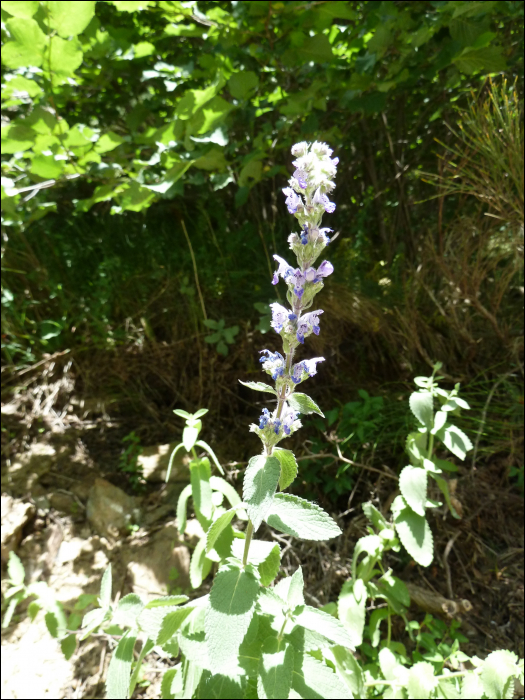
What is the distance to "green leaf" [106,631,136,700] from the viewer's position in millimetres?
1004

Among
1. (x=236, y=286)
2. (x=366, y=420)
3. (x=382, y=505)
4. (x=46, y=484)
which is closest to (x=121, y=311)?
(x=236, y=286)

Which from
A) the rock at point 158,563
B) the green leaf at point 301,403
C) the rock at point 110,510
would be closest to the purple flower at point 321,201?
the green leaf at point 301,403

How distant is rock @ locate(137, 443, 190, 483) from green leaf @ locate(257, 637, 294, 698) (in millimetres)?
1475

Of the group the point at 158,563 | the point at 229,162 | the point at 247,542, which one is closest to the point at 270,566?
the point at 247,542

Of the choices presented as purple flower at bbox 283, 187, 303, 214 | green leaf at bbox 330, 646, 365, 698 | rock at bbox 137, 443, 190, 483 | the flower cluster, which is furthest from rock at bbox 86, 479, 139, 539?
purple flower at bbox 283, 187, 303, 214

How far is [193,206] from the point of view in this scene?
2.59m

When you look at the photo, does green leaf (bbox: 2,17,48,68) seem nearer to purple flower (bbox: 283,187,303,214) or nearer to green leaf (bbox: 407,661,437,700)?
purple flower (bbox: 283,187,303,214)

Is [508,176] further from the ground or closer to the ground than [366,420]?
further from the ground

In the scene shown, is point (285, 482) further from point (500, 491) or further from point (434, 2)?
point (434, 2)

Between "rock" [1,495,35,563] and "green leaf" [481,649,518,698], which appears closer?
"green leaf" [481,649,518,698]

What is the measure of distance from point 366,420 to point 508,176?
4.00ft

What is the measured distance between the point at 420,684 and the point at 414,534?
37 cm

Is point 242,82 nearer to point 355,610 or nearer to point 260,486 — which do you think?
point 260,486

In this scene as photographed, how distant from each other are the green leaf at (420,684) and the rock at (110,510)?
1489mm
